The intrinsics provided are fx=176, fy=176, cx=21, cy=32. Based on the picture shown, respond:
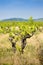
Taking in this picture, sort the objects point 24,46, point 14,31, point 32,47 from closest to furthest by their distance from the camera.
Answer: point 32,47 < point 24,46 < point 14,31

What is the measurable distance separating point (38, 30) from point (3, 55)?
5464 mm

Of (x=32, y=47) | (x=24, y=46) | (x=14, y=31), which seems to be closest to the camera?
(x=32, y=47)

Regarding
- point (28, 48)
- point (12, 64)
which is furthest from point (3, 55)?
point (28, 48)

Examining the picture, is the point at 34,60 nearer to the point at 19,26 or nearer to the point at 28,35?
the point at 28,35

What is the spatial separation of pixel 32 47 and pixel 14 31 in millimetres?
4133

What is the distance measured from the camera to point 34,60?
2067cm

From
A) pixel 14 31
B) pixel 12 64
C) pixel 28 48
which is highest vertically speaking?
pixel 14 31

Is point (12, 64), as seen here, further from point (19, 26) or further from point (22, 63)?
point (19, 26)

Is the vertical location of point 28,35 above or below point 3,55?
above

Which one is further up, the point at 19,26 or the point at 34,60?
the point at 19,26

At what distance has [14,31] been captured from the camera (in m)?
23.6

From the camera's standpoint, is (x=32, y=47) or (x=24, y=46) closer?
(x=32, y=47)

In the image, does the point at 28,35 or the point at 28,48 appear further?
the point at 28,35

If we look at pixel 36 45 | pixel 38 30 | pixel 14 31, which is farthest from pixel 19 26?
pixel 36 45
